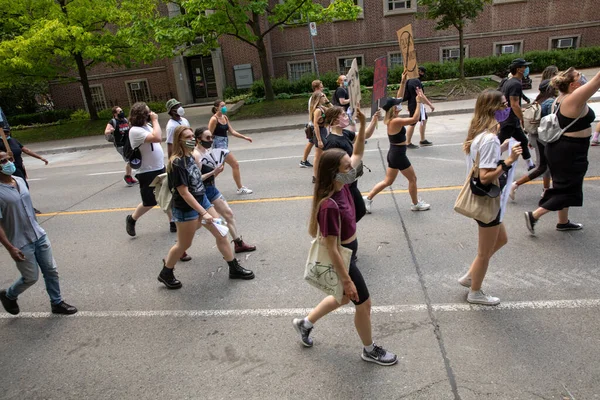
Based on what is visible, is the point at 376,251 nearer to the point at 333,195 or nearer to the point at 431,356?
the point at 431,356

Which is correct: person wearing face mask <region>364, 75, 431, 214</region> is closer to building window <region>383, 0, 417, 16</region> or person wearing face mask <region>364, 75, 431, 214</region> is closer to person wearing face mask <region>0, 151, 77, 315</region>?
person wearing face mask <region>0, 151, 77, 315</region>

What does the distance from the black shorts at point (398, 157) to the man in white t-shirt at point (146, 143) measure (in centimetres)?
322

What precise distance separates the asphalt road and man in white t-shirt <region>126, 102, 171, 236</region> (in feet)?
2.54

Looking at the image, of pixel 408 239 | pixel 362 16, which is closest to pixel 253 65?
pixel 362 16

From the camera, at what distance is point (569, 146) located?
183 inches

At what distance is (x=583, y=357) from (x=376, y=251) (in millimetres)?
2398

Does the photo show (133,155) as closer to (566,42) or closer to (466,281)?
(466,281)

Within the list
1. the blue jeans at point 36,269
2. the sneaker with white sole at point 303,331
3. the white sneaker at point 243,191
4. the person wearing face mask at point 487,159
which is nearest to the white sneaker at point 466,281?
the person wearing face mask at point 487,159

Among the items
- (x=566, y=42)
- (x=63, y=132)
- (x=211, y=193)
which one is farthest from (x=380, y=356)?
(x=566, y=42)

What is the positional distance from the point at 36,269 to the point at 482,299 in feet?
13.9

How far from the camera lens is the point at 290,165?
A: 32.7 ft

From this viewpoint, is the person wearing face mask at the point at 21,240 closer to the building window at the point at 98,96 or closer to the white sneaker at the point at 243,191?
the white sneaker at the point at 243,191

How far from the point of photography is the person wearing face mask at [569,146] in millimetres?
4449

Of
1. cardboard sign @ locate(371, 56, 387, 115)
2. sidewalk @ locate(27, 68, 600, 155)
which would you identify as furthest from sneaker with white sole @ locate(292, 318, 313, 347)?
sidewalk @ locate(27, 68, 600, 155)
